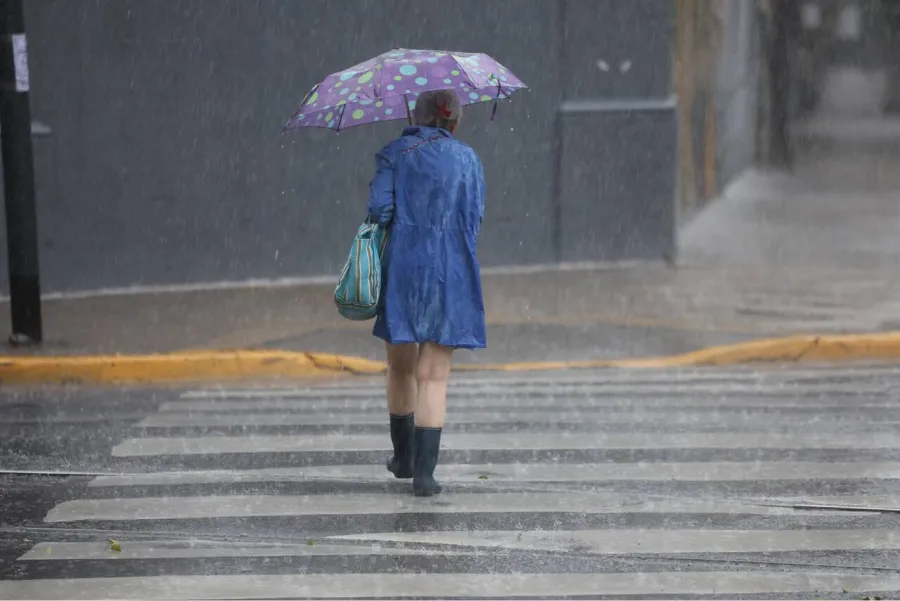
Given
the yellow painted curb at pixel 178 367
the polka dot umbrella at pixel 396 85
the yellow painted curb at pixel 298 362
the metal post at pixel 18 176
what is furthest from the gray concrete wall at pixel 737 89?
the polka dot umbrella at pixel 396 85

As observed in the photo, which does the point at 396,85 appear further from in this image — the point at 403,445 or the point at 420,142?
the point at 403,445

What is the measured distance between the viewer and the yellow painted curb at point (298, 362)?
1029 cm

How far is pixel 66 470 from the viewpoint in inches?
284

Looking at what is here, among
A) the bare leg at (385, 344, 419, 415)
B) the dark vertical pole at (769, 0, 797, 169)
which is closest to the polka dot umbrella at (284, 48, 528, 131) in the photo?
the bare leg at (385, 344, 419, 415)

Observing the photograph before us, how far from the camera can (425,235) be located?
242 inches

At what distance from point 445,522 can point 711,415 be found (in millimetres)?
2997

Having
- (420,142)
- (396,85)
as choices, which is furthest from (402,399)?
(396,85)

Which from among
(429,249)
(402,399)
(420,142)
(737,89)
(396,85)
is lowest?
(737,89)

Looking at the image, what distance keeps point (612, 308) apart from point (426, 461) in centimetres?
672

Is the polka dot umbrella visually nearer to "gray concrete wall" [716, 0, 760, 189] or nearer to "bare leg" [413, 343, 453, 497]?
"bare leg" [413, 343, 453, 497]

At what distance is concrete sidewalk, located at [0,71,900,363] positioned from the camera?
1130 centimetres

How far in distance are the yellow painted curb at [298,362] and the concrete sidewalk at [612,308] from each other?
22 centimetres

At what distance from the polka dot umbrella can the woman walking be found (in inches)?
8.6

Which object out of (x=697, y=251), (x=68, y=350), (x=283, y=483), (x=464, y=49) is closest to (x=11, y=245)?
(x=68, y=350)
